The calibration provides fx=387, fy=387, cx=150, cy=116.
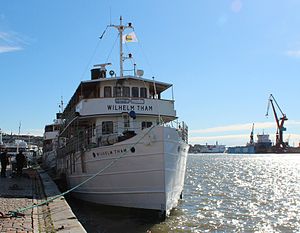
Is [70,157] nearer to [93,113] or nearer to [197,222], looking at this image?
[93,113]

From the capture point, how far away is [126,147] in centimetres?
1350

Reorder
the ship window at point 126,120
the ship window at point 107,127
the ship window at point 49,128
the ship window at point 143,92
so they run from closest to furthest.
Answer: the ship window at point 126,120
the ship window at point 107,127
the ship window at point 143,92
the ship window at point 49,128

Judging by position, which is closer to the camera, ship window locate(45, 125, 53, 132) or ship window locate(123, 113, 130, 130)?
ship window locate(123, 113, 130, 130)

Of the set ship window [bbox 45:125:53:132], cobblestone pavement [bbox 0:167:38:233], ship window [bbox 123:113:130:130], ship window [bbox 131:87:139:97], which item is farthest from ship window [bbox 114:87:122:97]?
ship window [bbox 45:125:53:132]

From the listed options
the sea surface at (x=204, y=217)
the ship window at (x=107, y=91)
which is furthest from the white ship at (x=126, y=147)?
the sea surface at (x=204, y=217)

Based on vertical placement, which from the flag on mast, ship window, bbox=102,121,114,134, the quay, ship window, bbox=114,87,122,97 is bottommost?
the quay

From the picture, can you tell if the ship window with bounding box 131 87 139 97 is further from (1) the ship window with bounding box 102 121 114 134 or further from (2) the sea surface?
(2) the sea surface

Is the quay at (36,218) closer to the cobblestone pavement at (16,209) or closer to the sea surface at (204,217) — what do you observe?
the cobblestone pavement at (16,209)

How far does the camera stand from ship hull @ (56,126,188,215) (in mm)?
12938

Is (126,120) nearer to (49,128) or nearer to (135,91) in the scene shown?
(135,91)

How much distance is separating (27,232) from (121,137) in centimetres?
666

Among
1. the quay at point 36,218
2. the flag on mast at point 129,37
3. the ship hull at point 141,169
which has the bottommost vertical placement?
the quay at point 36,218

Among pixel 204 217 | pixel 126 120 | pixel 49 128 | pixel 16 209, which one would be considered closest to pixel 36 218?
pixel 16 209

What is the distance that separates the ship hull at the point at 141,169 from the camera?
12938mm
